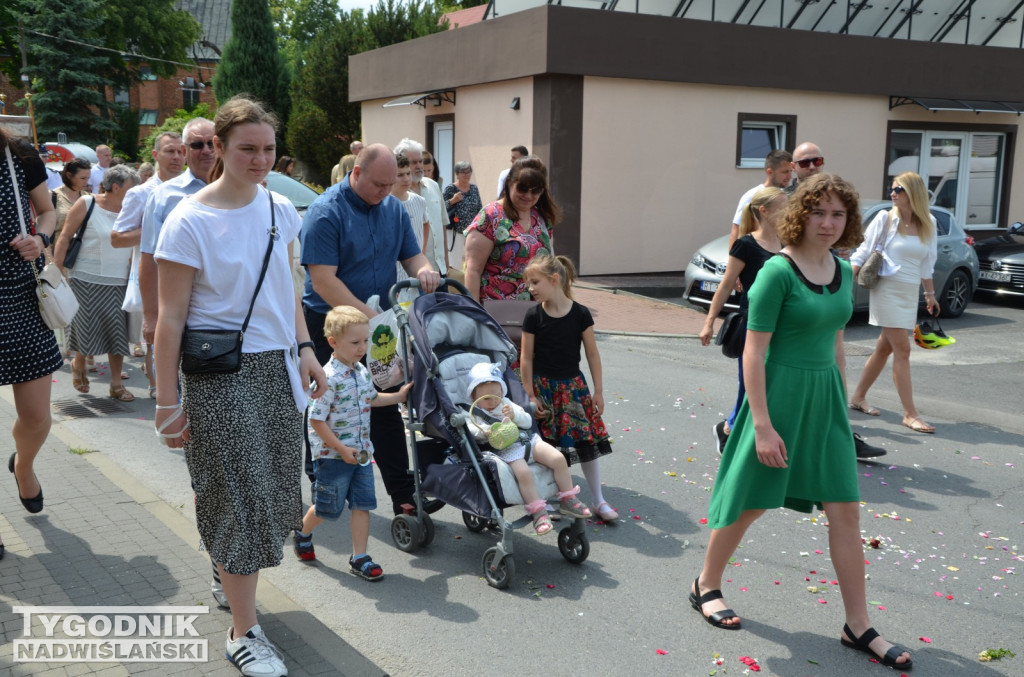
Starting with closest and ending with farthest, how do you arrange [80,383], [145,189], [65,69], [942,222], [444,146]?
[145,189] → [80,383] → [942,222] → [444,146] → [65,69]

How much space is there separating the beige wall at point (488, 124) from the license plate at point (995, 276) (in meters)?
7.74

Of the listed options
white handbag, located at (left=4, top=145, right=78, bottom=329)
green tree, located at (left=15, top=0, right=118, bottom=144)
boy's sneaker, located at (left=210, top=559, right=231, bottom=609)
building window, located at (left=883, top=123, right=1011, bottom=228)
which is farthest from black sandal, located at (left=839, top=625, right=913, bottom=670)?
green tree, located at (left=15, top=0, right=118, bottom=144)

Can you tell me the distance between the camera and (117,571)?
4.50 m

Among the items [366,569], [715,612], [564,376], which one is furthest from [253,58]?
[715,612]

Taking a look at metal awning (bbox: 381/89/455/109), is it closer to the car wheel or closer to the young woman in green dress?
the car wheel

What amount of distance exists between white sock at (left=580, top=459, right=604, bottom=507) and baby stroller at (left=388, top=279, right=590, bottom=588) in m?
0.55

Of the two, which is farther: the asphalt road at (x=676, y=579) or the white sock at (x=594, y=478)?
the white sock at (x=594, y=478)

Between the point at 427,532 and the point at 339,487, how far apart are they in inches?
25.2

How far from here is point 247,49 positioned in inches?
1583

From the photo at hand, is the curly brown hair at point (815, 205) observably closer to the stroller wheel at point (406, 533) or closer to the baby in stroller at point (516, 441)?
the baby in stroller at point (516, 441)

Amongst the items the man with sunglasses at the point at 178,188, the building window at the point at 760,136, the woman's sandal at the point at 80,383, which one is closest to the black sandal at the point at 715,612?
the man with sunglasses at the point at 178,188

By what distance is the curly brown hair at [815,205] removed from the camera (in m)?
3.94

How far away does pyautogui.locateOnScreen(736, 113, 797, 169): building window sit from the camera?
17.8 metres

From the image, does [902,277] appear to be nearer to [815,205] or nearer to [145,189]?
[815,205]
